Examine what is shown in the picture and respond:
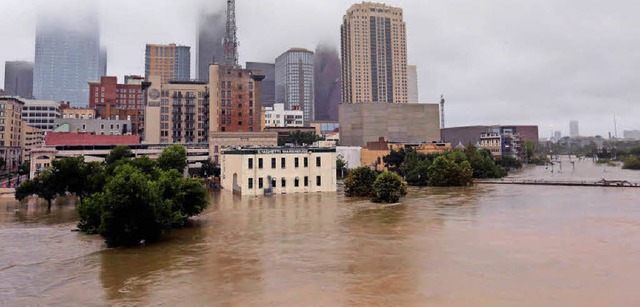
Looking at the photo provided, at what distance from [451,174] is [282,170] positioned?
108ft

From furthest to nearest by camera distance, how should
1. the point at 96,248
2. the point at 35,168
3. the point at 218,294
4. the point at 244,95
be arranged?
the point at 244,95 → the point at 35,168 → the point at 96,248 → the point at 218,294

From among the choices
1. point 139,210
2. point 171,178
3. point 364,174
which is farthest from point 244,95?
point 139,210

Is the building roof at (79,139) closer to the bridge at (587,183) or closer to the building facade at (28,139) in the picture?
the building facade at (28,139)

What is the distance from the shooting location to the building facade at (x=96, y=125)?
5074 inches

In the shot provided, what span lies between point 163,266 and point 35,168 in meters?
82.3

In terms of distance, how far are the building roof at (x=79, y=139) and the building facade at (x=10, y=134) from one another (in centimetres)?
2495

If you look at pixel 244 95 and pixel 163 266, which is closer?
pixel 163 266

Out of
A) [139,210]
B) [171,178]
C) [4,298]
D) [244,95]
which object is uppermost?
[244,95]

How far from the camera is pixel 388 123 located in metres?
156

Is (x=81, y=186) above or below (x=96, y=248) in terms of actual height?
above

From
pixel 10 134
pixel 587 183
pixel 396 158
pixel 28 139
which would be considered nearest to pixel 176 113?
pixel 10 134

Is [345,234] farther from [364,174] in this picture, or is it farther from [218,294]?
[364,174]

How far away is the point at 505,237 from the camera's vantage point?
32344mm

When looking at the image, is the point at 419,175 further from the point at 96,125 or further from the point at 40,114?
the point at 40,114
